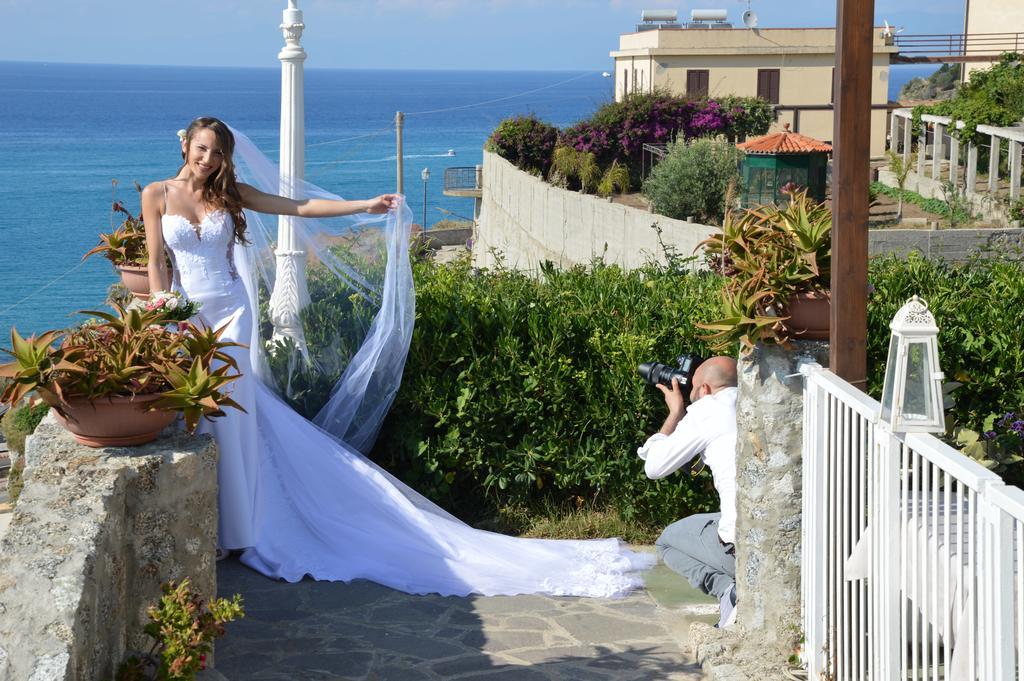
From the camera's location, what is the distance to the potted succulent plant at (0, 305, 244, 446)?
3924mm

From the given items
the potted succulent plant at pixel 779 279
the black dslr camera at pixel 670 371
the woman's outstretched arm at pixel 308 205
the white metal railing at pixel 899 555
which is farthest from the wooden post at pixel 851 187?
the woman's outstretched arm at pixel 308 205

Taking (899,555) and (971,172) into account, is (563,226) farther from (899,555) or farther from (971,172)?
(899,555)

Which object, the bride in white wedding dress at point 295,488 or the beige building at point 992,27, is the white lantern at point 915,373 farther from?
the beige building at point 992,27

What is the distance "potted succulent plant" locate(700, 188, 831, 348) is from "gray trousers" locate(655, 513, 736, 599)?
113 cm

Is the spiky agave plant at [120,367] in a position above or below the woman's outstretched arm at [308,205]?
below

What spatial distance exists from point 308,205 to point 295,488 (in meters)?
1.43

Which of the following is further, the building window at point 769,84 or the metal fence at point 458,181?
the metal fence at point 458,181

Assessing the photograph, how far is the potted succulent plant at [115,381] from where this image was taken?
392 centimetres

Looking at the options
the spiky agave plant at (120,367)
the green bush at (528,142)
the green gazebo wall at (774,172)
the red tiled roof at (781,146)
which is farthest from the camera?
the green bush at (528,142)

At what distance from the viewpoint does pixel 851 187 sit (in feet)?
13.4

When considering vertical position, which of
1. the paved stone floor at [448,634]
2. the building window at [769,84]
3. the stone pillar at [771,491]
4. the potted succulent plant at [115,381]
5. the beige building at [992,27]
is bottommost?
the paved stone floor at [448,634]

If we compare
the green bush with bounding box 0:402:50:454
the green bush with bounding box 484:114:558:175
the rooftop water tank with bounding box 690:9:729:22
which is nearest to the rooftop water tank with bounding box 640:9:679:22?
the rooftop water tank with bounding box 690:9:729:22

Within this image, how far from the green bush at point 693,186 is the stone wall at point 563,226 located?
1411mm

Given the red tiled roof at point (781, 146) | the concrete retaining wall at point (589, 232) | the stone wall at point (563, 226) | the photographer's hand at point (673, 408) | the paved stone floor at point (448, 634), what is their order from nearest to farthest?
the paved stone floor at point (448, 634) → the photographer's hand at point (673, 408) → the concrete retaining wall at point (589, 232) → the stone wall at point (563, 226) → the red tiled roof at point (781, 146)
